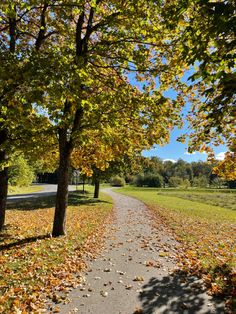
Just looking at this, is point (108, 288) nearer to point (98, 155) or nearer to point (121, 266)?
point (121, 266)

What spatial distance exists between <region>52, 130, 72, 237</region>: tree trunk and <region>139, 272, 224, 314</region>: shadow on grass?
5.11m

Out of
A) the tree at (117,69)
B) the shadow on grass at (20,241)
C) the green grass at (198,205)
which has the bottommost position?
the green grass at (198,205)

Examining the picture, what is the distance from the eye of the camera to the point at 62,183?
1049cm

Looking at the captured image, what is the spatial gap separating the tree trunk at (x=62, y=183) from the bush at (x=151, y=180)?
87.7 meters

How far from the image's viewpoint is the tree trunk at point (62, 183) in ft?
34.0

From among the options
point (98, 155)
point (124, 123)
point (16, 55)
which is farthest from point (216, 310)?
point (98, 155)

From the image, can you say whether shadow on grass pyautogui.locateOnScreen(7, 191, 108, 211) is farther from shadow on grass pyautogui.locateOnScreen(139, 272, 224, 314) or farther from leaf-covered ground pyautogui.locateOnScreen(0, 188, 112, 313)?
shadow on grass pyautogui.locateOnScreen(139, 272, 224, 314)

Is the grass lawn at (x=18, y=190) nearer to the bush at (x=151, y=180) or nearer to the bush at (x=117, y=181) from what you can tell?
the bush at (x=117, y=181)

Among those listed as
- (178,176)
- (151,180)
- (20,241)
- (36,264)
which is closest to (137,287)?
(36,264)

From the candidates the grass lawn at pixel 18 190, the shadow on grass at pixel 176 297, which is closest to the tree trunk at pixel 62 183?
the shadow on grass at pixel 176 297

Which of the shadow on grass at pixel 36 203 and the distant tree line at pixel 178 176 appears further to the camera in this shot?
the distant tree line at pixel 178 176

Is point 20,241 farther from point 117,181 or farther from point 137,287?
point 117,181

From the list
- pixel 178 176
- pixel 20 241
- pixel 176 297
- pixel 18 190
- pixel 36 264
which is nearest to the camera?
pixel 176 297

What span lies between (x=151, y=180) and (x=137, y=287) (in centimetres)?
9239
